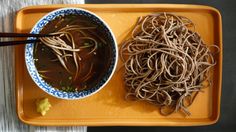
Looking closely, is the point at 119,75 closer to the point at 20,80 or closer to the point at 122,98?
the point at 122,98

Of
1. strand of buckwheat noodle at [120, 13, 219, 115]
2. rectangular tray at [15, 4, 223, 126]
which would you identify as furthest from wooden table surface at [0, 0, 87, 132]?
strand of buckwheat noodle at [120, 13, 219, 115]

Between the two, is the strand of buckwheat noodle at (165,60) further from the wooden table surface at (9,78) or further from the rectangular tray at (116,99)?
the wooden table surface at (9,78)

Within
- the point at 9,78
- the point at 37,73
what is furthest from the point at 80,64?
the point at 9,78

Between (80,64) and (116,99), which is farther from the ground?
(80,64)

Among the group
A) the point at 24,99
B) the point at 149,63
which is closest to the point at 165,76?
the point at 149,63

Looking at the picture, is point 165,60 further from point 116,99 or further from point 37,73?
point 37,73
